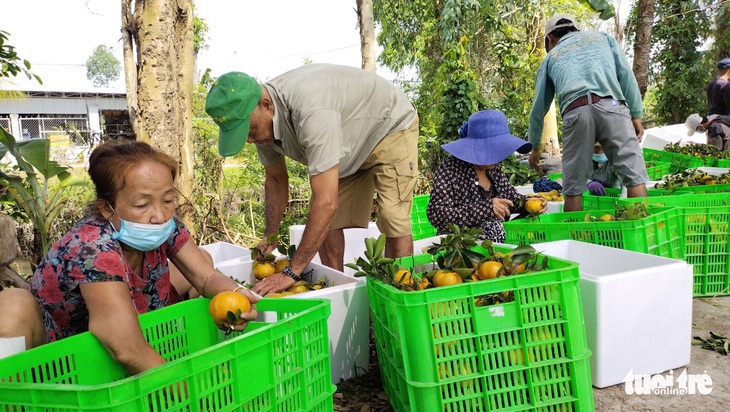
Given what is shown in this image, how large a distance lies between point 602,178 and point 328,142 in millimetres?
3110

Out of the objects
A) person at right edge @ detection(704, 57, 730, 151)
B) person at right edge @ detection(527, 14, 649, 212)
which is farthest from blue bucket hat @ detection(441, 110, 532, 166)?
person at right edge @ detection(704, 57, 730, 151)

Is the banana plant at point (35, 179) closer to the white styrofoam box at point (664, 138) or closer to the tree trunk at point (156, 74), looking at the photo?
the tree trunk at point (156, 74)

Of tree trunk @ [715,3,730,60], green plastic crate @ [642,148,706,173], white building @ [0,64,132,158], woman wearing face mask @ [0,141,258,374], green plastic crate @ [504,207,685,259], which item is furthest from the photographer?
white building @ [0,64,132,158]

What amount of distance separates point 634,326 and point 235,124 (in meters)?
1.93

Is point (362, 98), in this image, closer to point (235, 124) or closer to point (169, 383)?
point (235, 124)

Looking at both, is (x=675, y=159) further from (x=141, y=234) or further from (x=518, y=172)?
(x=141, y=234)

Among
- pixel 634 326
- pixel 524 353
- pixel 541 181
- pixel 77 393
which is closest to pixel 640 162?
pixel 541 181

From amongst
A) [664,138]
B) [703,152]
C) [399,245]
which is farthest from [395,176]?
[664,138]

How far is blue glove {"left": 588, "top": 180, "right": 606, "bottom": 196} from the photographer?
4466 mm

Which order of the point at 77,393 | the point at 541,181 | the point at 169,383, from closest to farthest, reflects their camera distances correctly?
the point at 77,393 → the point at 169,383 → the point at 541,181

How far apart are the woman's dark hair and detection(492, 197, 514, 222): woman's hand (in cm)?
201

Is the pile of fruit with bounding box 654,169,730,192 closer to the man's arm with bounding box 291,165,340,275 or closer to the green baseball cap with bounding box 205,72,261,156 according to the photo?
the man's arm with bounding box 291,165,340,275

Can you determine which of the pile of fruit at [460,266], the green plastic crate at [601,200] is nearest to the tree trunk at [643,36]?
the green plastic crate at [601,200]

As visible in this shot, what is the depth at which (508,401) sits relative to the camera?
6.13 feet
